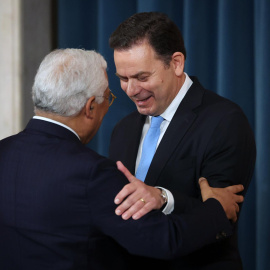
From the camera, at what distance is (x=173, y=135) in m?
1.64

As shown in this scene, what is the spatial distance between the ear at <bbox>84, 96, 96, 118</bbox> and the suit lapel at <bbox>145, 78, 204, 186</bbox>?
0.34 metres

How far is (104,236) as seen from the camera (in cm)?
129

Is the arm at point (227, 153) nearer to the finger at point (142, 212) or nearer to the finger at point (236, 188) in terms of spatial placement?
the finger at point (236, 188)

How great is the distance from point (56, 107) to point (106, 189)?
0.25m

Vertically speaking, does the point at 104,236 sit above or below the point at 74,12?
below

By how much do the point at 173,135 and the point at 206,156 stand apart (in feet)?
0.45

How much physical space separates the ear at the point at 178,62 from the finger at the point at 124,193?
574mm

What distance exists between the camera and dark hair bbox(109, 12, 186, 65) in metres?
1.66

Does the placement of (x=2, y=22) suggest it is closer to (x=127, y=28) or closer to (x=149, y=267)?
(x=127, y=28)

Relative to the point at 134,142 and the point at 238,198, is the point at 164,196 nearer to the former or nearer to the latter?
the point at 238,198

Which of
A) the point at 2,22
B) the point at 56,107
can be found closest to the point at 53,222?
the point at 56,107

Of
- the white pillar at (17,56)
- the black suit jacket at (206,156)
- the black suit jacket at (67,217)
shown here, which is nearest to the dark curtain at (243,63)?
the white pillar at (17,56)

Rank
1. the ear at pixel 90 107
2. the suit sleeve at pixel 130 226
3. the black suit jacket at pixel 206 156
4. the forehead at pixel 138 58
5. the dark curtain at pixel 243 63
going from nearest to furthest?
the suit sleeve at pixel 130 226 → the ear at pixel 90 107 → the black suit jacket at pixel 206 156 → the forehead at pixel 138 58 → the dark curtain at pixel 243 63

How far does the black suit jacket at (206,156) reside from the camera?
1538mm
